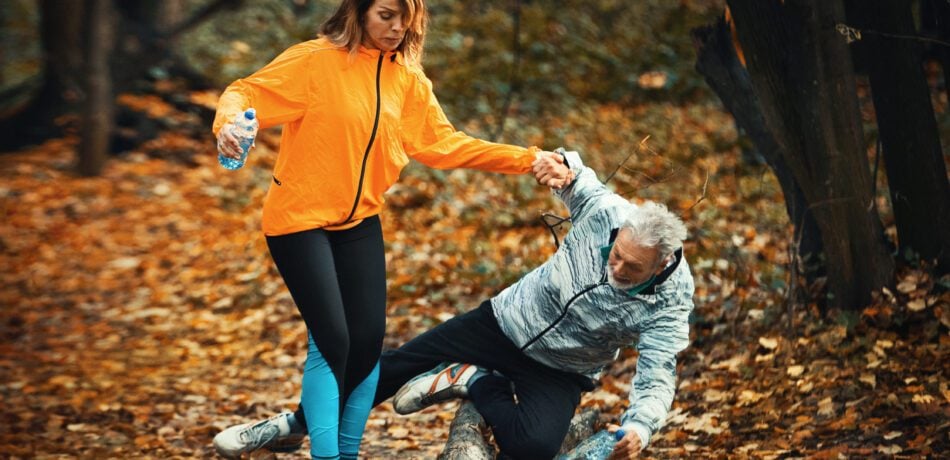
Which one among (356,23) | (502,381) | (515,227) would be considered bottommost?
(502,381)

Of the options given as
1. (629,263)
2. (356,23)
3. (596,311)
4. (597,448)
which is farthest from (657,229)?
(356,23)

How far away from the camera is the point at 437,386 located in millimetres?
4254

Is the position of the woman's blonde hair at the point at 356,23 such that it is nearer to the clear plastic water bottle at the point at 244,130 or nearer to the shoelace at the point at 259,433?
the clear plastic water bottle at the point at 244,130

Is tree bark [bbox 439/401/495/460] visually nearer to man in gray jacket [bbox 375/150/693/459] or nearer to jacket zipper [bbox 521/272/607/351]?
man in gray jacket [bbox 375/150/693/459]

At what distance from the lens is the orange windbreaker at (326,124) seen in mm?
3516

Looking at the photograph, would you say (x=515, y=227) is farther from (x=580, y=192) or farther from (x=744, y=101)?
(x=580, y=192)

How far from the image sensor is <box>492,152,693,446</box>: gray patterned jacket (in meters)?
3.51

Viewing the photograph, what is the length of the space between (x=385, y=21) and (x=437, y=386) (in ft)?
5.46

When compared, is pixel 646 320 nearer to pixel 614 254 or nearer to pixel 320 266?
pixel 614 254

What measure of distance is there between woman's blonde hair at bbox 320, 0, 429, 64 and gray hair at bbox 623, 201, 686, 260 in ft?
3.69

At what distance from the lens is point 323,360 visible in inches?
145

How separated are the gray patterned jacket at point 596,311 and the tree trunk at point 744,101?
219 cm

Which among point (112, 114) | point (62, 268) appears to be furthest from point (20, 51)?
point (62, 268)

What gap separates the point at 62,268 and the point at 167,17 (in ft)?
17.1
